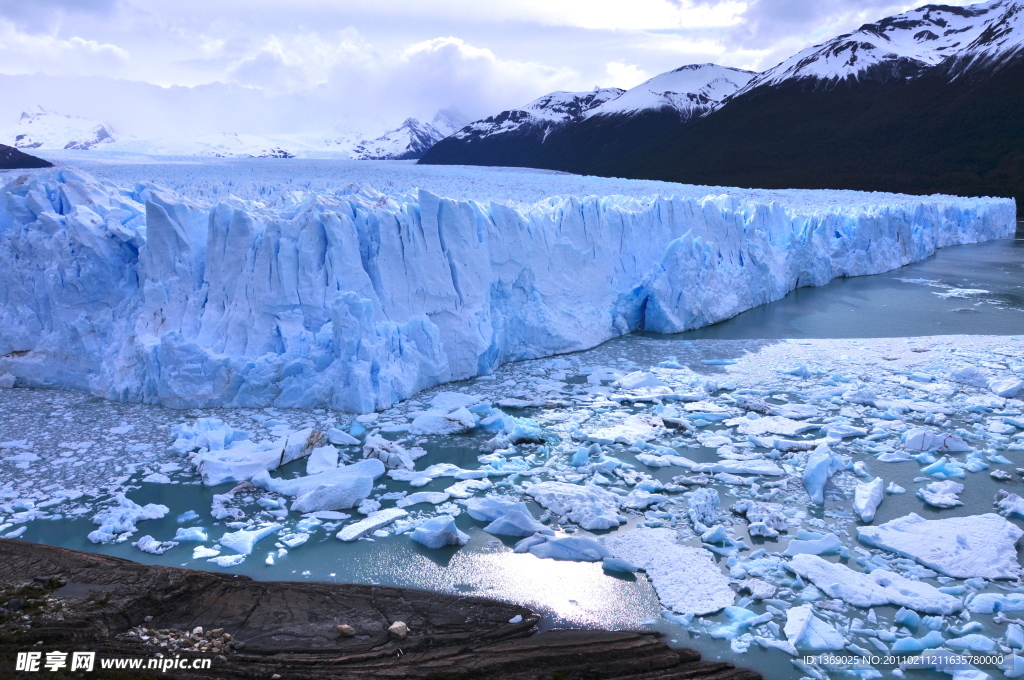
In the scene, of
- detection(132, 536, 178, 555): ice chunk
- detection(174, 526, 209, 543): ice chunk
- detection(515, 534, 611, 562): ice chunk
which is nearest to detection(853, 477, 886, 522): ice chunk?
detection(515, 534, 611, 562): ice chunk

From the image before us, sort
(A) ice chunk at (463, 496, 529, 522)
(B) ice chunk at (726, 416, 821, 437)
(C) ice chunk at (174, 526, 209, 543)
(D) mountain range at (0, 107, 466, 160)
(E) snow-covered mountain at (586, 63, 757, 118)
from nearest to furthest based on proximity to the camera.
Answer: (C) ice chunk at (174, 526, 209, 543) → (A) ice chunk at (463, 496, 529, 522) → (B) ice chunk at (726, 416, 821, 437) → (E) snow-covered mountain at (586, 63, 757, 118) → (D) mountain range at (0, 107, 466, 160)

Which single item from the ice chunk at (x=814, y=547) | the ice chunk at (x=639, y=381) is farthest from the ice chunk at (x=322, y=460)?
Answer: the ice chunk at (x=814, y=547)

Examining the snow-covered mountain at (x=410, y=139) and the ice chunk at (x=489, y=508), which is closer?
the ice chunk at (x=489, y=508)

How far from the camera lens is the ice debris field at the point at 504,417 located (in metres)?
3.78

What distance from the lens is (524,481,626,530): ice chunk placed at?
4.26 metres

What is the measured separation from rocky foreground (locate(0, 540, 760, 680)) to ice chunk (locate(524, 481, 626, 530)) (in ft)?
3.24

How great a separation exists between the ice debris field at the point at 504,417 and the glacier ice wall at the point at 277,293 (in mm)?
29

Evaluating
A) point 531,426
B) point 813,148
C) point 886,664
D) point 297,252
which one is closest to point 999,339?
point 531,426

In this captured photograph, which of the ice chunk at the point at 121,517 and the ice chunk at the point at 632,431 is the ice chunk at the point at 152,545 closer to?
the ice chunk at the point at 121,517

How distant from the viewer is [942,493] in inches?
179

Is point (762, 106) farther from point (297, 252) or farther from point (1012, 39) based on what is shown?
point (297, 252)

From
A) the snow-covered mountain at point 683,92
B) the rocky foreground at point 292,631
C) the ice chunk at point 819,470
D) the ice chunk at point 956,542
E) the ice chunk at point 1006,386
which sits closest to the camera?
the rocky foreground at point 292,631

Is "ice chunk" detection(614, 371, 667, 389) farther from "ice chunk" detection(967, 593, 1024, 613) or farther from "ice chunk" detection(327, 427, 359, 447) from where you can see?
"ice chunk" detection(967, 593, 1024, 613)

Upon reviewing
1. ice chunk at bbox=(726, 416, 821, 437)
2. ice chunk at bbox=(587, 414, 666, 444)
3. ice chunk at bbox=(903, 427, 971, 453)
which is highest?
ice chunk at bbox=(903, 427, 971, 453)
